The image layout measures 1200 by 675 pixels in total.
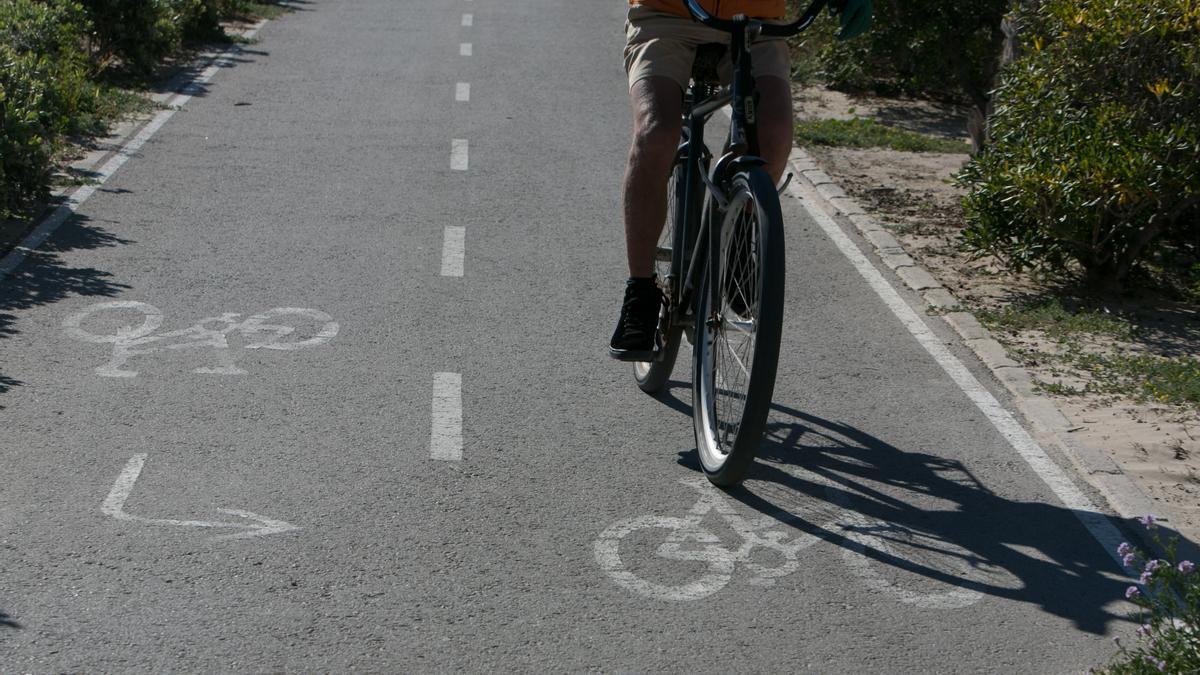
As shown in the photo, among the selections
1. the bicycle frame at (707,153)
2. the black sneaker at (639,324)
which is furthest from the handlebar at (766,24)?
the black sneaker at (639,324)

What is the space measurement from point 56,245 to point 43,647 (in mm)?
4539

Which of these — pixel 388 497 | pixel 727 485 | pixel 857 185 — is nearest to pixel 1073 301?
pixel 857 185

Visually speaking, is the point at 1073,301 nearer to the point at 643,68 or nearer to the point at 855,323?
the point at 855,323

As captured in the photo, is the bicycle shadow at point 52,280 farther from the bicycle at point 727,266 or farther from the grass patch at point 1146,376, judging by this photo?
the grass patch at point 1146,376

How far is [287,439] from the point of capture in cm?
512

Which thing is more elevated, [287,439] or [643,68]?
[643,68]

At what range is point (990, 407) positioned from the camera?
5941 millimetres

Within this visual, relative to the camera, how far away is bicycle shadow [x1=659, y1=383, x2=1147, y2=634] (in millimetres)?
4285

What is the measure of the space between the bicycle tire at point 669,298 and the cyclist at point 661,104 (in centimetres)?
7

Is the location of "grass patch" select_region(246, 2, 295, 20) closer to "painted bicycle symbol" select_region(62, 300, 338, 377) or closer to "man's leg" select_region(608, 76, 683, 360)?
"painted bicycle symbol" select_region(62, 300, 338, 377)

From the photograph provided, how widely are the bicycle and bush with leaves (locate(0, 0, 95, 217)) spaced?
14.3 feet

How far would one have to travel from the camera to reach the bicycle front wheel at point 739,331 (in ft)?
14.1

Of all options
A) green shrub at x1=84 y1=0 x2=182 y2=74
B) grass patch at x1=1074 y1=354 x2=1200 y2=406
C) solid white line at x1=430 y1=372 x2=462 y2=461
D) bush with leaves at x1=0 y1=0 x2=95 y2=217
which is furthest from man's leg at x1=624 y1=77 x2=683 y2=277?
green shrub at x1=84 y1=0 x2=182 y2=74

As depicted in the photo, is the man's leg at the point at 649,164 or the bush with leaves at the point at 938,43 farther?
the bush with leaves at the point at 938,43
